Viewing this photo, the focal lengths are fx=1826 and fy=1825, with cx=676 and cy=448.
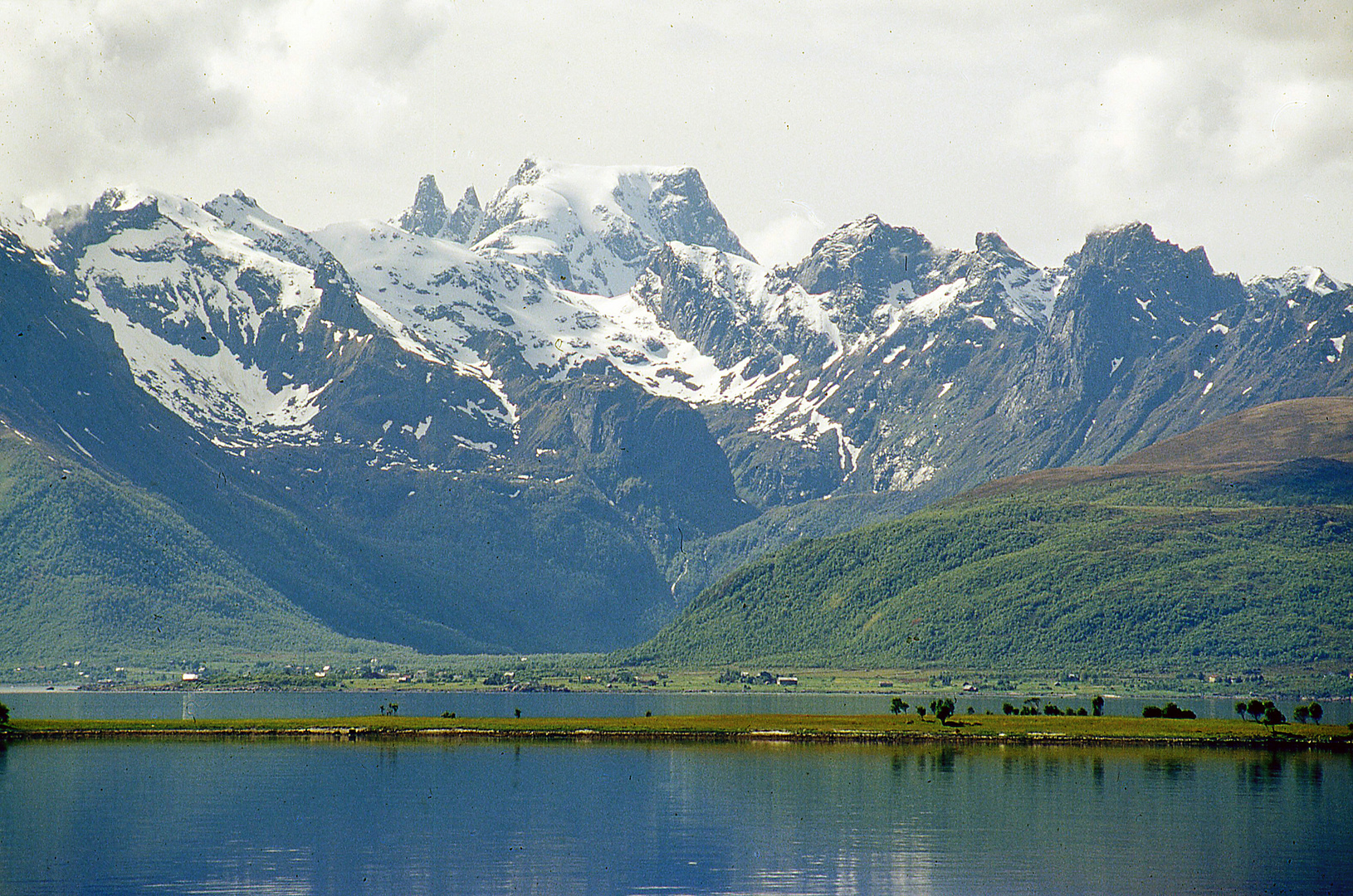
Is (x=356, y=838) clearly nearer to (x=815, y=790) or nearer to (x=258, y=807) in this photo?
(x=258, y=807)

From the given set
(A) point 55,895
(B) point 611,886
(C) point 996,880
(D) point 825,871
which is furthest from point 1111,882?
(A) point 55,895

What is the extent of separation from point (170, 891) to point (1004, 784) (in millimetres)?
94541

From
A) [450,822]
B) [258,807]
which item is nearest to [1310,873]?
[450,822]

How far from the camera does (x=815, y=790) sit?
610 feet

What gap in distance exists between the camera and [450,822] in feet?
530

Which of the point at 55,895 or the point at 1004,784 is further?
the point at 1004,784

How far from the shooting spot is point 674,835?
156 meters

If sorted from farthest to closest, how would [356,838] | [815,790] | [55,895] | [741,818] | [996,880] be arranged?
1. [815,790]
2. [741,818]
3. [356,838]
4. [996,880]
5. [55,895]

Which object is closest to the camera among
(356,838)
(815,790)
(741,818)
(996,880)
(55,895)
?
(55,895)

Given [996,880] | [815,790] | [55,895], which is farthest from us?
[815,790]

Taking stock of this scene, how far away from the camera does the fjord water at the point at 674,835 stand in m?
132

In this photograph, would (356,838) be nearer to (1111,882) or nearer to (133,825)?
(133,825)

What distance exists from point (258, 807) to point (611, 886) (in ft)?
174

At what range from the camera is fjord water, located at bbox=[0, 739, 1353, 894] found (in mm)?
132125
